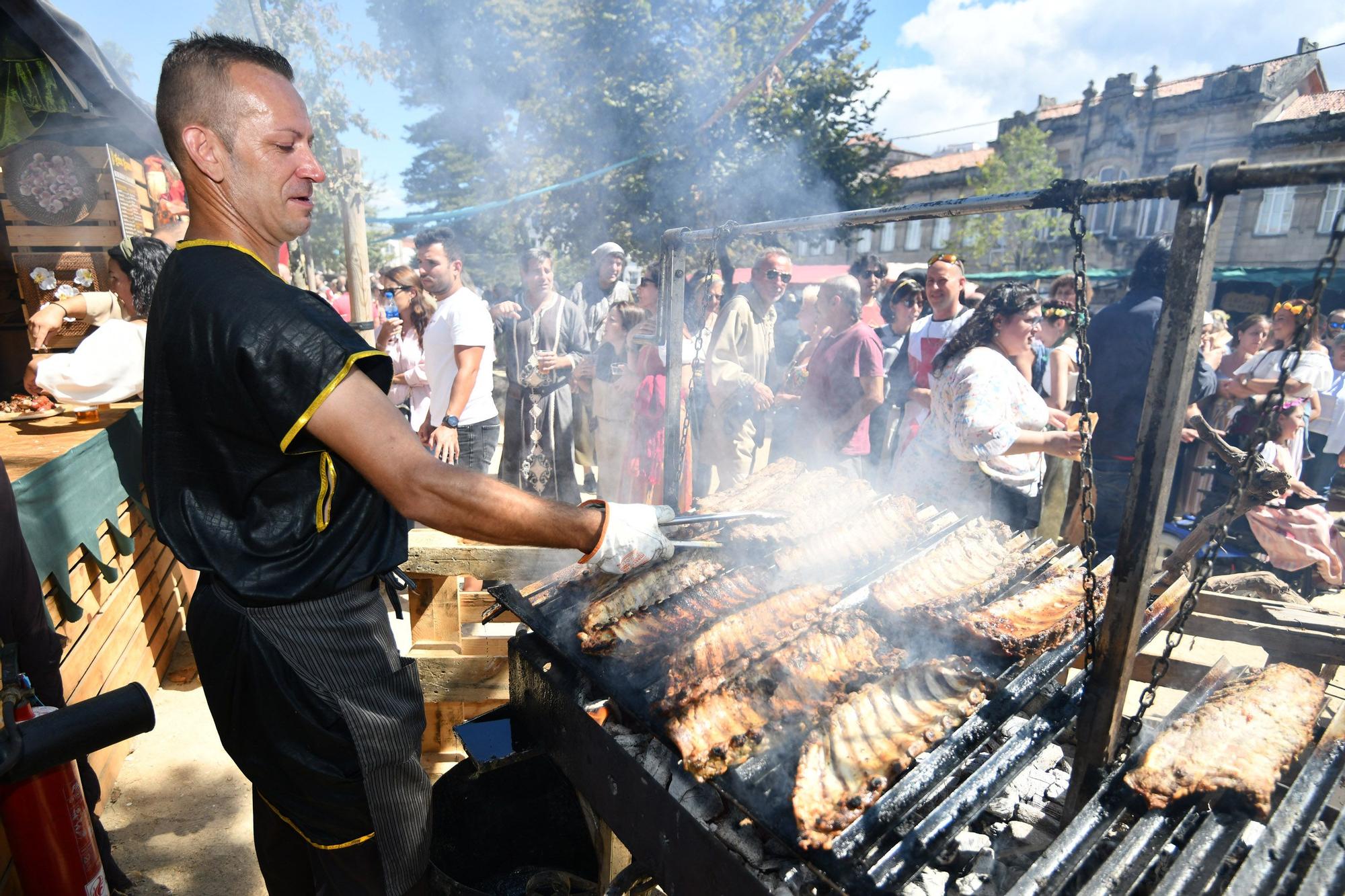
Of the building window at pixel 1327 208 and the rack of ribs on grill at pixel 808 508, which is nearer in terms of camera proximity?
the rack of ribs on grill at pixel 808 508

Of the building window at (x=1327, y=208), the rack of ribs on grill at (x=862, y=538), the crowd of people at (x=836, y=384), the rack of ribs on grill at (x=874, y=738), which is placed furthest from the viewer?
the building window at (x=1327, y=208)

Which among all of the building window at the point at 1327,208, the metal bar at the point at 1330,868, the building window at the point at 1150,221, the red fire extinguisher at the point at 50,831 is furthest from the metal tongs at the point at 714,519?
the building window at the point at 1150,221

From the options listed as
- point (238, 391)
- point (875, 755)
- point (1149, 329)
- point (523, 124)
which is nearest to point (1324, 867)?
point (875, 755)

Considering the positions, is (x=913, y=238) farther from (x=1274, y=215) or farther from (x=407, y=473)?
(x=407, y=473)

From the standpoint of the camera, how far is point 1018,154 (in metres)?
28.9

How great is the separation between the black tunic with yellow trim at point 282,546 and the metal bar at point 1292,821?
2.28 meters

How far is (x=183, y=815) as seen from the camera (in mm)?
3500

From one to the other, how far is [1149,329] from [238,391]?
231 inches

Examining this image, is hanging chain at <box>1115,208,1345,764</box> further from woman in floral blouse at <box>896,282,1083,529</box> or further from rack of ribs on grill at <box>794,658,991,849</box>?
woman in floral blouse at <box>896,282,1083,529</box>

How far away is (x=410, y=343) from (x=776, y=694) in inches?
230

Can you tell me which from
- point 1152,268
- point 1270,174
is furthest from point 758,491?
point 1152,268

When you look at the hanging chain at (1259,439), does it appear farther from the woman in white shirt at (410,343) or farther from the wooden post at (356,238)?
the wooden post at (356,238)

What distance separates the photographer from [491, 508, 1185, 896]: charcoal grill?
65.7 inches

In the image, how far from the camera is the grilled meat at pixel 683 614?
245 cm
